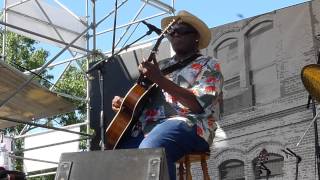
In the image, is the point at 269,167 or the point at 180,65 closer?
the point at 180,65

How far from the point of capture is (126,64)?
567 cm

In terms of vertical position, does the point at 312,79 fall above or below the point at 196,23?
above

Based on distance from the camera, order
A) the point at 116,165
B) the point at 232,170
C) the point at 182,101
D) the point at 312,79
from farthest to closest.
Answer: the point at 232,170 < the point at 312,79 < the point at 182,101 < the point at 116,165

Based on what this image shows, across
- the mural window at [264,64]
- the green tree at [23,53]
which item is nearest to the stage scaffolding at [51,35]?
the mural window at [264,64]

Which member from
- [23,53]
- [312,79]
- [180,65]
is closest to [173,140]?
[180,65]

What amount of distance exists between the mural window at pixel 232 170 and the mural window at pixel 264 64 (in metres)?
0.74

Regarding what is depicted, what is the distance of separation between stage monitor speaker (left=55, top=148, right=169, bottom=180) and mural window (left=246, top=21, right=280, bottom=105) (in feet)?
13.2

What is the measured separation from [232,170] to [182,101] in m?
3.82

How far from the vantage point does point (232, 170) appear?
6141 mm

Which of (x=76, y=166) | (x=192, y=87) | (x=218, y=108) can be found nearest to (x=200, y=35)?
(x=192, y=87)

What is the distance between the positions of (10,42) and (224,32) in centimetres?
1134

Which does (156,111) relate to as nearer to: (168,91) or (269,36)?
(168,91)

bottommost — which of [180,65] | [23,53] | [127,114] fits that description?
[127,114]

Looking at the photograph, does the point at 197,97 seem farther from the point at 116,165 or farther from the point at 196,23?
the point at 116,165
